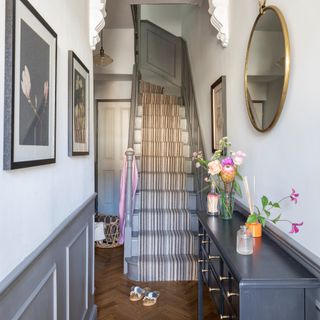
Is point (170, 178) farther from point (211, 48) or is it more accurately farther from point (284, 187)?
point (284, 187)

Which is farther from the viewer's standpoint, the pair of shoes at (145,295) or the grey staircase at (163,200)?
the grey staircase at (163,200)

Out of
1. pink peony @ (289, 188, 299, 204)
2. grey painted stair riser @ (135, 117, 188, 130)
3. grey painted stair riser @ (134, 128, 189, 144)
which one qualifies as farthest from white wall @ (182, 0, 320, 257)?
grey painted stair riser @ (135, 117, 188, 130)

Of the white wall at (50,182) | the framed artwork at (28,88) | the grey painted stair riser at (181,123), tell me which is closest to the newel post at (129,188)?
the white wall at (50,182)

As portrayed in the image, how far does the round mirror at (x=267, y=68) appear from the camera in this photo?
133 centimetres

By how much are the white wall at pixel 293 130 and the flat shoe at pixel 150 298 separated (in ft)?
4.83

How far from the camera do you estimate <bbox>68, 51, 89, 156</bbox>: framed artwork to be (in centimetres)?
164

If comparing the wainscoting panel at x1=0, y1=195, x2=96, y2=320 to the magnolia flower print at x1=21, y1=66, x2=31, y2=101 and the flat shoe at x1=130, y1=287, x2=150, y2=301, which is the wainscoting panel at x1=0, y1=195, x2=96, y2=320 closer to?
the flat shoe at x1=130, y1=287, x2=150, y2=301

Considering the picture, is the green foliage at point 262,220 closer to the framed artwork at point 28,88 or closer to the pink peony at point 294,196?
the pink peony at point 294,196

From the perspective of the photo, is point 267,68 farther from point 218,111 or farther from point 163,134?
point 163,134

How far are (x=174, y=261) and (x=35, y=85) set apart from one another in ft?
7.95

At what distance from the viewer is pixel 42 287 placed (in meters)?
1.19

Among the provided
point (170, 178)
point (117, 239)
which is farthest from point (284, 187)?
point (117, 239)

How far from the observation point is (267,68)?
4.97 feet

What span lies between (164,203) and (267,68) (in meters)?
2.35
